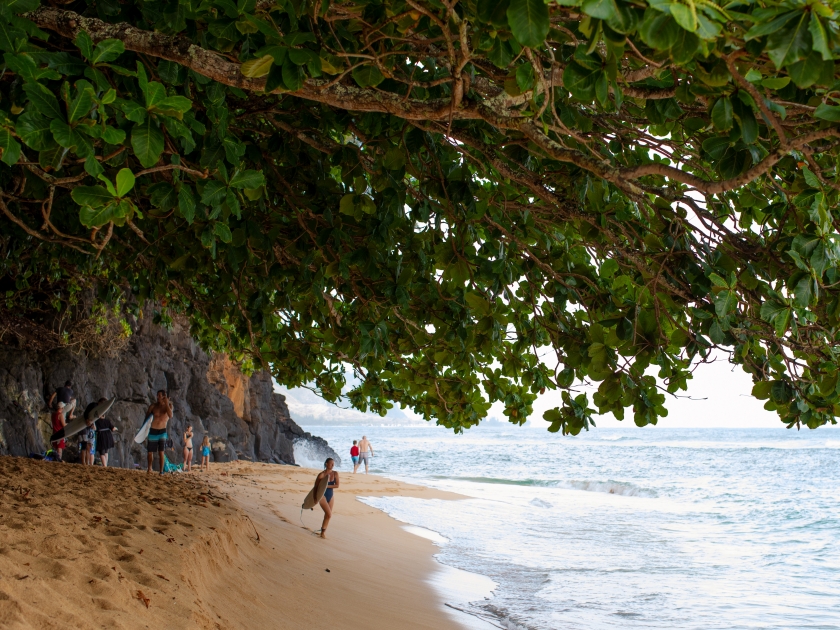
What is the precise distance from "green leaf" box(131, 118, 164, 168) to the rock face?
1215cm

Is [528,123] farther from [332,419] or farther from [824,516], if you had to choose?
[332,419]

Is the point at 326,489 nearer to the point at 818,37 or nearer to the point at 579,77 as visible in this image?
the point at 579,77

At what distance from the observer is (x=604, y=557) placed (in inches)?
457

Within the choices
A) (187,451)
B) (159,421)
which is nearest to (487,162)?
(159,421)

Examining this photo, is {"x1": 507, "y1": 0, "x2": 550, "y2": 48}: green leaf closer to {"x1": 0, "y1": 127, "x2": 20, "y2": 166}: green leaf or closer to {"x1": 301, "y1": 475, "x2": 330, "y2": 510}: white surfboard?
{"x1": 0, "y1": 127, "x2": 20, "y2": 166}: green leaf

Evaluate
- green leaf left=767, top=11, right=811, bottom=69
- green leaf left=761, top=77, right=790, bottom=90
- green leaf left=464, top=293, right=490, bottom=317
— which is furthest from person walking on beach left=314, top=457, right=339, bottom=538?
green leaf left=767, top=11, right=811, bottom=69

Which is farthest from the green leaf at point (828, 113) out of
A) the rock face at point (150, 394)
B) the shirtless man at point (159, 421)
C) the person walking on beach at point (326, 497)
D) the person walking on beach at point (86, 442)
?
the rock face at point (150, 394)

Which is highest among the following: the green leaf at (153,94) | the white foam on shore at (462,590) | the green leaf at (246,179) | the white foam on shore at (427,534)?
the green leaf at (153,94)

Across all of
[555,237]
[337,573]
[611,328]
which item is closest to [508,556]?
[337,573]

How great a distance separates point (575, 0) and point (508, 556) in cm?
1084

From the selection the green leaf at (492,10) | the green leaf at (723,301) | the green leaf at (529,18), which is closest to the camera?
Result: the green leaf at (529,18)

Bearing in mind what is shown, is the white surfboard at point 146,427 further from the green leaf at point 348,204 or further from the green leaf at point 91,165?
the green leaf at point 91,165

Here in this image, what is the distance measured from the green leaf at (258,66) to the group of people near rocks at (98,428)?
7645 millimetres

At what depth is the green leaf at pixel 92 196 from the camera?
2324 mm
